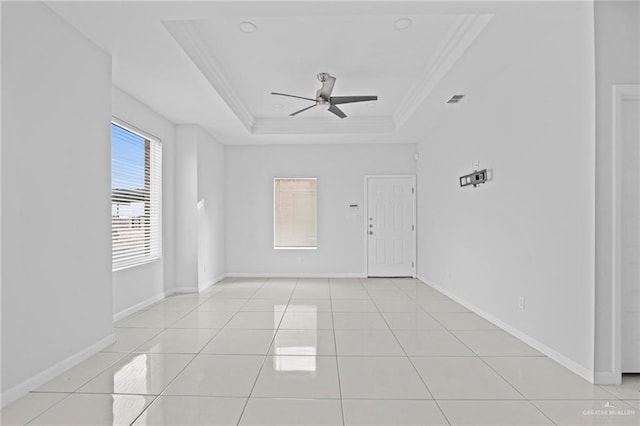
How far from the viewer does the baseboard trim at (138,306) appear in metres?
4.29

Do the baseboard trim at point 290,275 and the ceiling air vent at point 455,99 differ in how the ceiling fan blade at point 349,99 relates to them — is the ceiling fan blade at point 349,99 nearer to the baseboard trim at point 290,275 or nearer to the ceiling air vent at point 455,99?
the ceiling air vent at point 455,99

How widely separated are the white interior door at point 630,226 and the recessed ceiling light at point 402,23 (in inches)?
71.0

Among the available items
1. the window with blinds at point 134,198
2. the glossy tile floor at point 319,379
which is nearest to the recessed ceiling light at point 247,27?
the window with blinds at point 134,198

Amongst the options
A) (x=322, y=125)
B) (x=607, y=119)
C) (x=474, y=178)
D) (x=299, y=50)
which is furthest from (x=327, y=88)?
(x=607, y=119)

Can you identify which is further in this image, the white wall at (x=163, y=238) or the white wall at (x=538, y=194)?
the white wall at (x=163, y=238)

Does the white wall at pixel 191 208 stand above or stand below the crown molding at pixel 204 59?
below

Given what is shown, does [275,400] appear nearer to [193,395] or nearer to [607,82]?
[193,395]

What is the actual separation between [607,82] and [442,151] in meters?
3.15

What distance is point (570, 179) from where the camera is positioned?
2863 mm

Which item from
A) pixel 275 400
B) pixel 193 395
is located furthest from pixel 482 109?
pixel 193 395

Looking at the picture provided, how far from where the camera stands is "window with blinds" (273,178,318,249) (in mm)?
7473

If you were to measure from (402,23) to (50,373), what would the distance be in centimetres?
404

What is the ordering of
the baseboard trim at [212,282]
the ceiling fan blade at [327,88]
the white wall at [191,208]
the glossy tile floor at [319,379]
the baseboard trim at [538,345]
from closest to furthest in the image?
the glossy tile floor at [319,379], the baseboard trim at [538,345], the ceiling fan blade at [327,88], the white wall at [191,208], the baseboard trim at [212,282]

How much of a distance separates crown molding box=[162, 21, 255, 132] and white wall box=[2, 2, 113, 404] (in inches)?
30.2
